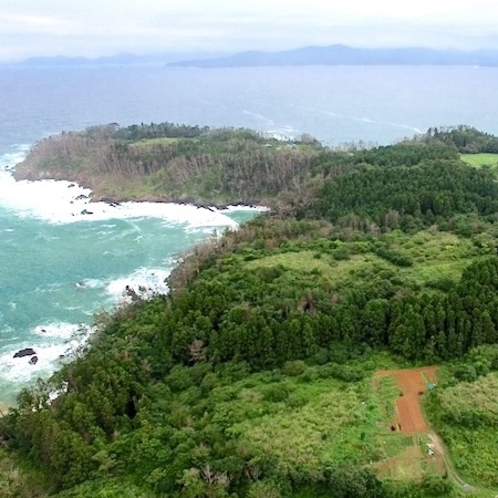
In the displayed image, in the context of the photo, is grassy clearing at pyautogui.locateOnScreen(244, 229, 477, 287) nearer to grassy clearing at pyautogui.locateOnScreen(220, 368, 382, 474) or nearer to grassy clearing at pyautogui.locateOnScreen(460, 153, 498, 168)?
grassy clearing at pyautogui.locateOnScreen(220, 368, 382, 474)

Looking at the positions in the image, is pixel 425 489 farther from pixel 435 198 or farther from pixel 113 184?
pixel 113 184

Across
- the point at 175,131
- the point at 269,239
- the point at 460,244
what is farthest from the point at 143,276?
the point at 175,131

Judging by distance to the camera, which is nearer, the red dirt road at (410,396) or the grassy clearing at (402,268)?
the red dirt road at (410,396)

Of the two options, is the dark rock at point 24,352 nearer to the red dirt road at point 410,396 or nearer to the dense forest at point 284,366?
the dense forest at point 284,366

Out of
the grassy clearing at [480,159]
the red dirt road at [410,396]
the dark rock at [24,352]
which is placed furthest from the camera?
the grassy clearing at [480,159]

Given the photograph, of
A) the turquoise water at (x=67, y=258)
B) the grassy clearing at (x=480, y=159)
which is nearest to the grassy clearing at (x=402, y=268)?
the turquoise water at (x=67, y=258)

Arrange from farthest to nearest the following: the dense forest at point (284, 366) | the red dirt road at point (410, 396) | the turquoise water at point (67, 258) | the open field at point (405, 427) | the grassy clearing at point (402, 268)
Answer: the turquoise water at point (67, 258), the grassy clearing at point (402, 268), the red dirt road at point (410, 396), the dense forest at point (284, 366), the open field at point (405, 427)

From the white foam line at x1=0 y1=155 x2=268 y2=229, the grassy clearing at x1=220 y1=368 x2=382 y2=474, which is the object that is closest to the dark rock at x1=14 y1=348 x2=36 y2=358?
the grassy clearing at x1=220 y1=368 x2=382 y2=474
